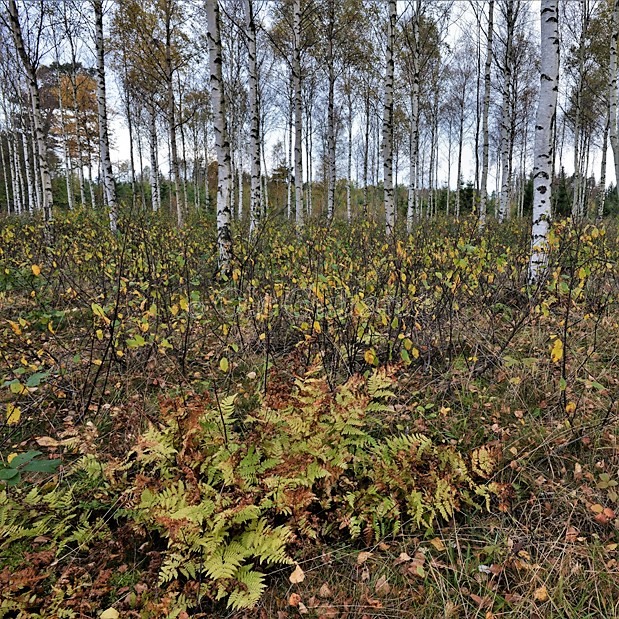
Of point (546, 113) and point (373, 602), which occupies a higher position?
point (546, 113)

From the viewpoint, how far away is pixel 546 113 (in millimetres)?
4770

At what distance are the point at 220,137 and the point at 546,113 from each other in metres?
4.51

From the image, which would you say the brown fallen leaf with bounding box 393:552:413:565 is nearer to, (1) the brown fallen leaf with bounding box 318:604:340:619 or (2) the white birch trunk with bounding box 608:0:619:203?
(1) the brown fallen leaf with bounding box 318:604:340:619

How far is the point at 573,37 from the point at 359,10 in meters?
8.43

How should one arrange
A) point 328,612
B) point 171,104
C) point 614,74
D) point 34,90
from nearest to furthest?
point 328,612
point 34,90
point 614,74
point 171,104

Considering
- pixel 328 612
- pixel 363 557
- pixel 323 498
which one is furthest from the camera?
pixel 323 498

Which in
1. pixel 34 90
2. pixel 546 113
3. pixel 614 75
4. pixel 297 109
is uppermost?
pixel 614 75

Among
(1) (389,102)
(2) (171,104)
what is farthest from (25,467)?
(2) (171,104)

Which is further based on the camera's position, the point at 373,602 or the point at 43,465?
the point at 373,602

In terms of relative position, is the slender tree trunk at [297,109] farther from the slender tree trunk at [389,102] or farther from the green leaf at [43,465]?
the green leaf at [43,465]

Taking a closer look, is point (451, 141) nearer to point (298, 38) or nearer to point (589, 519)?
point (298, 38)

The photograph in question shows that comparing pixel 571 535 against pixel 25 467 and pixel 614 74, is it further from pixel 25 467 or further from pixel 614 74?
pixel 614 74

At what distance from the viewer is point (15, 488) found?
2377 mm

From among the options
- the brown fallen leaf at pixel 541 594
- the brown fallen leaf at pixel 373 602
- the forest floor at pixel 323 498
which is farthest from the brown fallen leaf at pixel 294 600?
the brown fallen leaf at pixel 541 594
